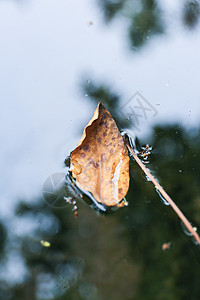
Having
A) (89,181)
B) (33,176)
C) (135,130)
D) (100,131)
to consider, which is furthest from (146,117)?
(33,176)

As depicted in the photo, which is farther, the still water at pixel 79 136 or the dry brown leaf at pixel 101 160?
the dry brown leaf at pixel 101 160

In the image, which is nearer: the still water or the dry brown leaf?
the still water

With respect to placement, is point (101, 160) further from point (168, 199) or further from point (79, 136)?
point (168, 199)

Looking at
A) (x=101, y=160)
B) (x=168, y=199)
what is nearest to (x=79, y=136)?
(x=101, y=160)
